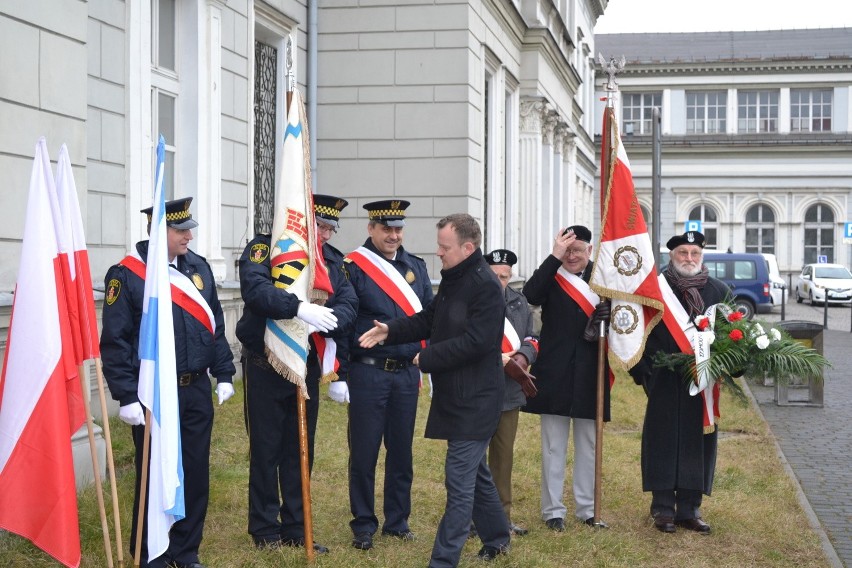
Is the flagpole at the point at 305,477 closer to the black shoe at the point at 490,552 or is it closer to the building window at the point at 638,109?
the black shoe at the point at 490,552

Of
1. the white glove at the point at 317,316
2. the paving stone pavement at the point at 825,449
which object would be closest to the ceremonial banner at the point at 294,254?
the white glove at the point at 317,316

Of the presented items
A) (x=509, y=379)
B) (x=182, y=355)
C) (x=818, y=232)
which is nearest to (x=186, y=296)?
(x=182, y=355)

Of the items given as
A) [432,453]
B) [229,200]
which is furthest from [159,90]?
[432,453]

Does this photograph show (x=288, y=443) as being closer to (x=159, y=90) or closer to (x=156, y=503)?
(x=156, y=503)

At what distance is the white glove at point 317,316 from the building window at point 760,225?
49860 millimetres

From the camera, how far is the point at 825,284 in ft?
124

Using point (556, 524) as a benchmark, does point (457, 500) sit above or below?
above

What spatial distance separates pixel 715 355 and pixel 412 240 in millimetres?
7982

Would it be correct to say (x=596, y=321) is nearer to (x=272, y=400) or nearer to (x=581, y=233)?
(x=581, y=233)

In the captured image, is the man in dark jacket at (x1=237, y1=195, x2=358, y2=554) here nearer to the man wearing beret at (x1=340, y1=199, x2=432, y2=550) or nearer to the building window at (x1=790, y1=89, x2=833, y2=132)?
the man wearing beret at (x1=340, y1=199, x2=432, y2=550)

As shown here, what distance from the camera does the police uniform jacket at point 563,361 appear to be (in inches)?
283

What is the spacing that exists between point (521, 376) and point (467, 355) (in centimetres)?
112

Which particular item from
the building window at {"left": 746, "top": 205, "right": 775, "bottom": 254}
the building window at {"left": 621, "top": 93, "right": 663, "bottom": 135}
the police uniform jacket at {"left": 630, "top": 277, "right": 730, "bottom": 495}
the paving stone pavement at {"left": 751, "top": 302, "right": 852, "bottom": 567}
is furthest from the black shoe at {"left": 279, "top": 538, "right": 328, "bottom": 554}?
the building window at {"left": 621, "top": 93, "right": 663, "bottom": 135}

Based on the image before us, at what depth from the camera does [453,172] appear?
14773 mm
